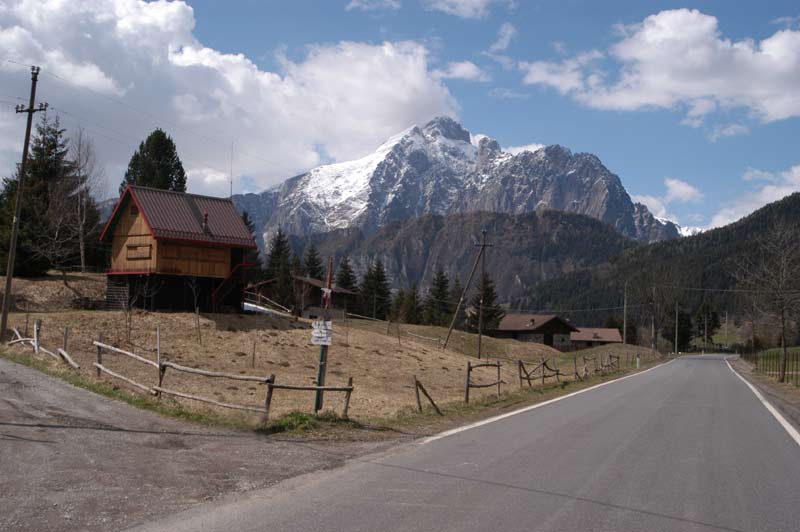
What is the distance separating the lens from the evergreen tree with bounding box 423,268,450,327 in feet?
320

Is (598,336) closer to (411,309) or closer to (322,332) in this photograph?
(411,309)

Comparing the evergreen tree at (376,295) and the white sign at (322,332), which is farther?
the evergreen tree at (376,295)

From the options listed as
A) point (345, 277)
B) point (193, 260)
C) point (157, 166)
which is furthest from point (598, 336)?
point (193, 260)

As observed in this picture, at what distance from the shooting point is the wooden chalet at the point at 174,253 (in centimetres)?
3900

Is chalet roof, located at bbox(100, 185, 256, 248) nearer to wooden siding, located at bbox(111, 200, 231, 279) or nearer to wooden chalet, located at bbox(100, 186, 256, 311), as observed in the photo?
wooden chalet, located at bbox(100, 186, 256, 311)

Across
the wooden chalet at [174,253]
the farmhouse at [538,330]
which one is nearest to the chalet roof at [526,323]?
the farmhouse at [538,330]

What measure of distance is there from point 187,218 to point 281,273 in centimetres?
4239

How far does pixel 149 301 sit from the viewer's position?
39875 millimetres

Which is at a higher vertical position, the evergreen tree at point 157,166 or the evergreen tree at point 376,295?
the evergreen tree at point 157,166

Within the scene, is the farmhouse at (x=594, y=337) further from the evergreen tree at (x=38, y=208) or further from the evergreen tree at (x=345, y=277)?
the evergreen tree at (x=38, y=208)

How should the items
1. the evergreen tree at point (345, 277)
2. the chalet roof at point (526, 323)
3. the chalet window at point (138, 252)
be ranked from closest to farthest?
the chalet window at point (138, 252), the evergreen tree at point (345, 277), the chalet roof at point (526, 323)

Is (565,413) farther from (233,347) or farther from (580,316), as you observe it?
(580,316)

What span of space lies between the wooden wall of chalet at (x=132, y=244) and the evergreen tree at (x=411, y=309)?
4992cm

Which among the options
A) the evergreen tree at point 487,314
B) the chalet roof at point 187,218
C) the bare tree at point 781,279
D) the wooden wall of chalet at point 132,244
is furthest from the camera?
the evergreen tree at point 487,314
